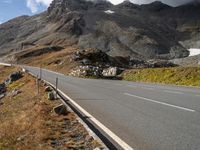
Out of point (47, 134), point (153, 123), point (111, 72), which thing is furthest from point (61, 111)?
point (111, 72)

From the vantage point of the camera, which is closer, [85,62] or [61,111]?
[61,111]

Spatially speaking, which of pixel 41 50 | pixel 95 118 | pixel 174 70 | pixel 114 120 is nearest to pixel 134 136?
pixel 114 120

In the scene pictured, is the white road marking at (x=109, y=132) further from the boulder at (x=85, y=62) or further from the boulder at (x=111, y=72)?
the boulder at (x=85, y=62)

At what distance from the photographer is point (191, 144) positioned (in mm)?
7840

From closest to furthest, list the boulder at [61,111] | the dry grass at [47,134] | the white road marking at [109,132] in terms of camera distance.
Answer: the white road marking at [109,132] < the dry grass at [47,134] < the boulder at [61,111]

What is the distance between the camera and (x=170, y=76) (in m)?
34.9

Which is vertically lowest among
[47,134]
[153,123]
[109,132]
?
[47,134]

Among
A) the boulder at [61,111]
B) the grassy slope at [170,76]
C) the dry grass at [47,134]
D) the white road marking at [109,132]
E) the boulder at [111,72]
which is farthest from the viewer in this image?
the boulder at [111,72]

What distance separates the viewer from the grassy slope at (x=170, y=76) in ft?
103

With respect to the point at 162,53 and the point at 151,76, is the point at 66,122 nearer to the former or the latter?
the point at 151,76

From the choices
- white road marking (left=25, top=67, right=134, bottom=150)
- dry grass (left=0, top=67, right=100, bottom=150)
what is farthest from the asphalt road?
dry grass (left=0, top=67, right=100, bottom=150)

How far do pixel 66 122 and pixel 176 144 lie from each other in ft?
14.8

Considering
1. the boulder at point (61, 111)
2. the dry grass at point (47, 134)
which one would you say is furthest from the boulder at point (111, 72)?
the dry grass at point (47, 134)

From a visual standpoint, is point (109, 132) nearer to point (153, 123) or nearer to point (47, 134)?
point (153, 123)
